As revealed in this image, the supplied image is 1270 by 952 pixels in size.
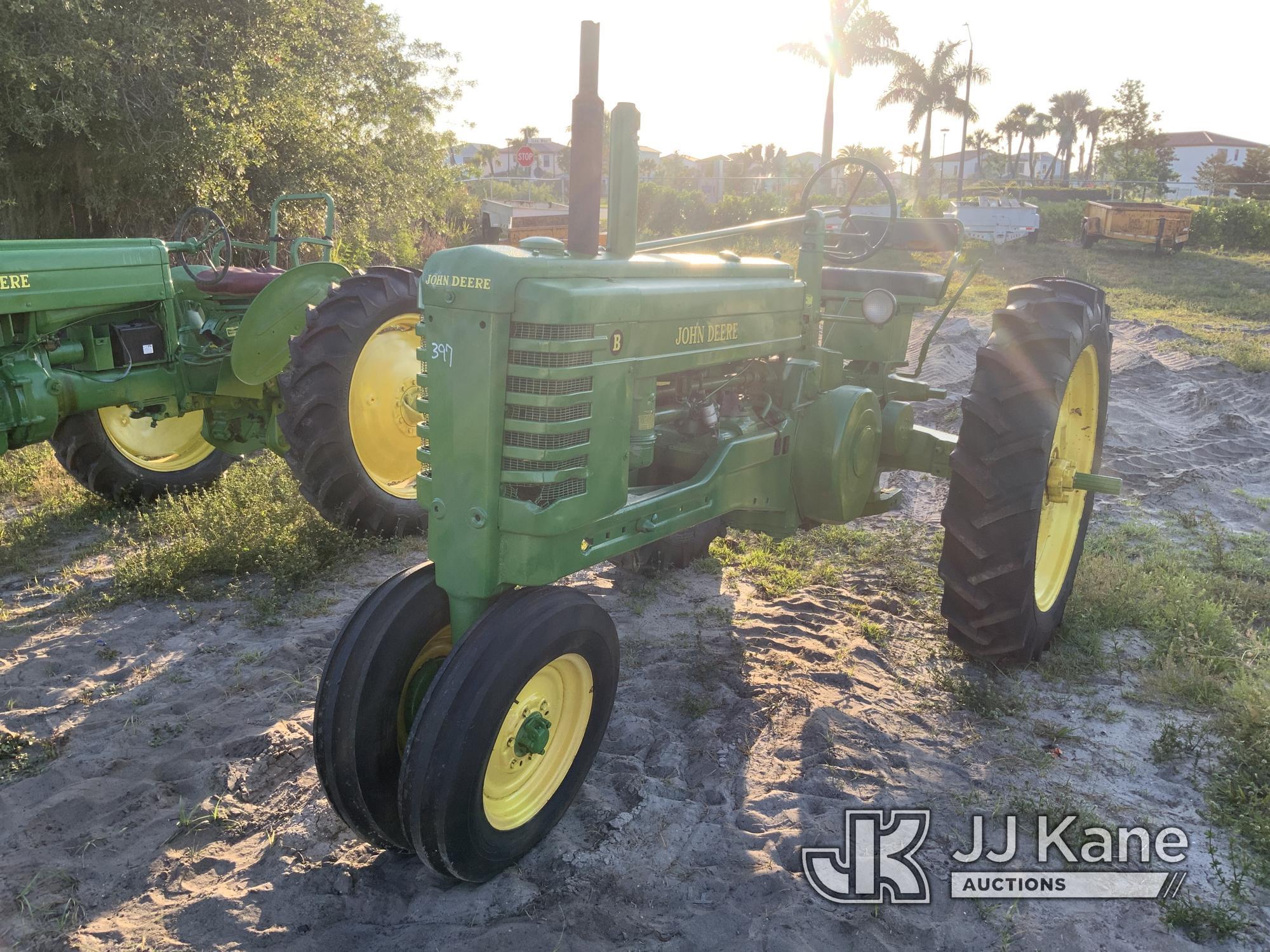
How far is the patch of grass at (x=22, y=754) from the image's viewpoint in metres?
3.12

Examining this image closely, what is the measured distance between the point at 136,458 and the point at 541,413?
4520 mm

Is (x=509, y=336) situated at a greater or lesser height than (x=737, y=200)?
lesser

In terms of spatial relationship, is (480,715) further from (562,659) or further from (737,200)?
(737,200)

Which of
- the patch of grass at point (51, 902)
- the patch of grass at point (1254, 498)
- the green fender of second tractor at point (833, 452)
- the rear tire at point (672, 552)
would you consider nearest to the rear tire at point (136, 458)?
the rear tire at point (672, 552)

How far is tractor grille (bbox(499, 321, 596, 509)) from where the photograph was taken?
8.41 feet

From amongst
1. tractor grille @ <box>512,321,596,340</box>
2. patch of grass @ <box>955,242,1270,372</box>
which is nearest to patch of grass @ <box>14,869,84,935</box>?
tractor grille @ <box>512,321,596,340</box>

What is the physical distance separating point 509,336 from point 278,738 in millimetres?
1800

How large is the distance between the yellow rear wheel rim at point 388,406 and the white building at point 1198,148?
92168 mm

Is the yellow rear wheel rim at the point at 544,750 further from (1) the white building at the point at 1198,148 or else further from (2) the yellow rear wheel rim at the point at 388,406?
(1) the white building at the point at 1198,148

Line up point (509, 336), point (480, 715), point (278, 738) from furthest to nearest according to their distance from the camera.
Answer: point (278, 738)
point (509, 336)
point (480, 715)

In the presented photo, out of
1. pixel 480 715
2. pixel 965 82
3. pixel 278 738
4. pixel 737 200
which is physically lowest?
pixel 278 738

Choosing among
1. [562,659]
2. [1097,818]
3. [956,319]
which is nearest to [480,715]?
[562,659]

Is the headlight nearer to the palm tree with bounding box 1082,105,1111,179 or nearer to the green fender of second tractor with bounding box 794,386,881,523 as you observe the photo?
the green fender of second tractor with bounding box 794,386,881,523

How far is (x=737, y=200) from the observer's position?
31.5 meters
